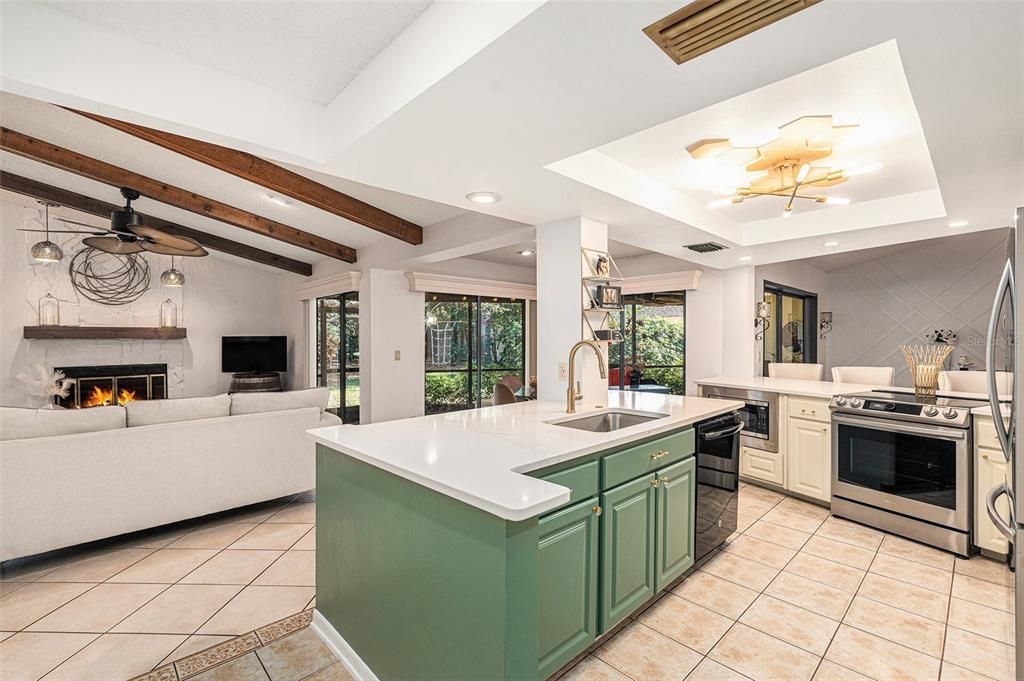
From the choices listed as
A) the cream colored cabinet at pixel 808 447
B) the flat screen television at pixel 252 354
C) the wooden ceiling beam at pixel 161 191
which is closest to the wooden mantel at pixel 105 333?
the flat screen television at pixel 252 354

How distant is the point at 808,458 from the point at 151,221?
7551mm

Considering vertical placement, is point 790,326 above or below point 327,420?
above

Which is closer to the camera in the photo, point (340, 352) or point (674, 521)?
point (674, 521)

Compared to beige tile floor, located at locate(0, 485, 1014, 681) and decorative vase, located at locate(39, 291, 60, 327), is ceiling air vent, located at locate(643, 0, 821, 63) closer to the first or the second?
beige tile floor, located at locate(0, 485, 1014, 681)

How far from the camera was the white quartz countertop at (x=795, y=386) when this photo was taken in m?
3.59

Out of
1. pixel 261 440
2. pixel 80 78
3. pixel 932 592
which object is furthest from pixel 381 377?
pixel 932 592

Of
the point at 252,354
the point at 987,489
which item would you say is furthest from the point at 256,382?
the point at 987,489

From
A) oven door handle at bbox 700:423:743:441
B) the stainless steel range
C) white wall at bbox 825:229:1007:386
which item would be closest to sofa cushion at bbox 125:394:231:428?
oven door handle at bbox 700:423:743:441

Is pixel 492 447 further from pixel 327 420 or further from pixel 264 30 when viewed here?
pixel 327 420

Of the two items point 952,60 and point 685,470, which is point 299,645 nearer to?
point 685,470

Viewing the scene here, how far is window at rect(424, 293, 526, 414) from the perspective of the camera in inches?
245

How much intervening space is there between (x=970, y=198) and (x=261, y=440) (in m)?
4.69

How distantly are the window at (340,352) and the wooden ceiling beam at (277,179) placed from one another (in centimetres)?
180

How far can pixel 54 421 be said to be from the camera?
8.66 ft
